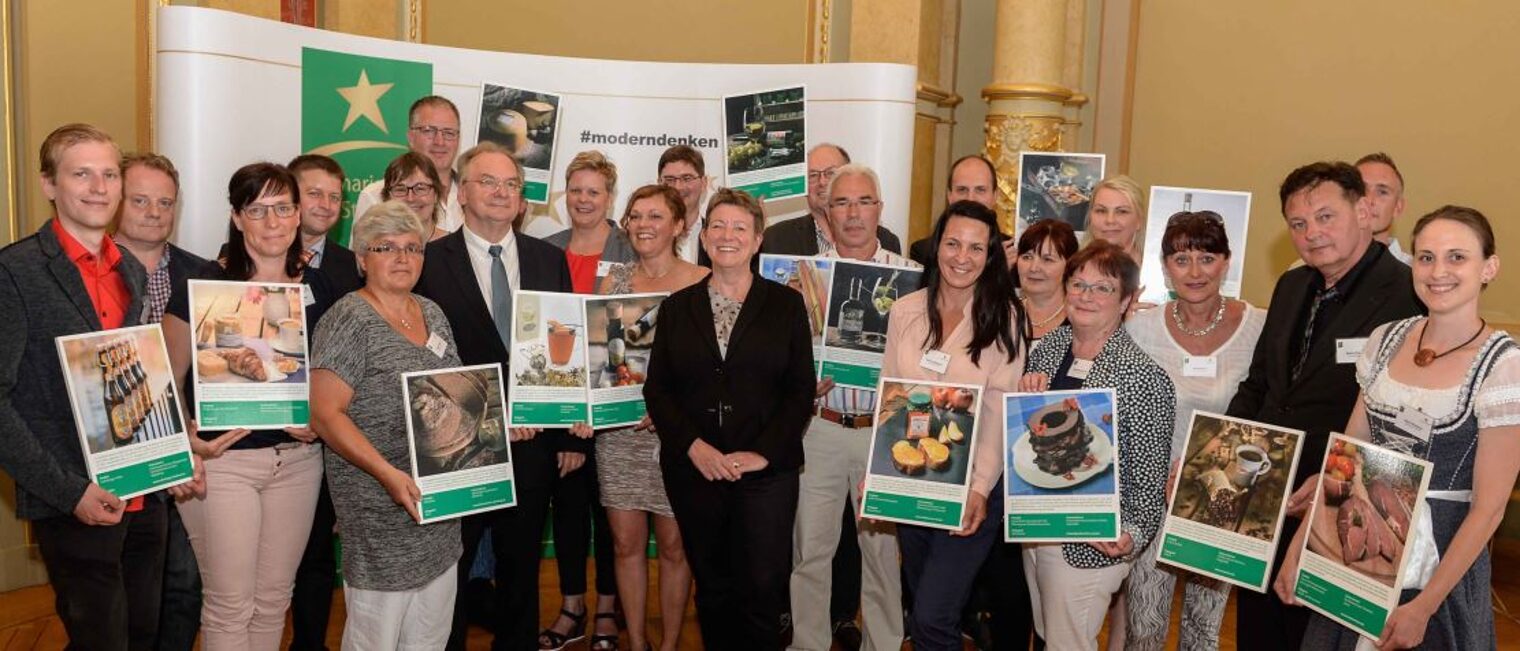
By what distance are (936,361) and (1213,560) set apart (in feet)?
3.11

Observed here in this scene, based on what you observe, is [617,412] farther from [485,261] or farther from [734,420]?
[485,261]

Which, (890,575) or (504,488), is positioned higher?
(504,488)

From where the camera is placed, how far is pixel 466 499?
3314mm

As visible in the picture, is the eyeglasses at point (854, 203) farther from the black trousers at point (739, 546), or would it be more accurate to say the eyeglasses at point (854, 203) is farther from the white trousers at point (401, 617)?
the white trousers at point (401, 617)

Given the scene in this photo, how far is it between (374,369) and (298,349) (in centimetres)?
33

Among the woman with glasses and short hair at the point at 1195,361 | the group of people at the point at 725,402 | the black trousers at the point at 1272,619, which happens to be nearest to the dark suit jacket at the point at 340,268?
the group of people at the point at 725,402

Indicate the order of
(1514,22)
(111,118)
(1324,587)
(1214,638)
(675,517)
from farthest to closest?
(1514,22)
(111,118)
(675,517)
(1214,638)
(1324,587)

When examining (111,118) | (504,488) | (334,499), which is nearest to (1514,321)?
(504,488)

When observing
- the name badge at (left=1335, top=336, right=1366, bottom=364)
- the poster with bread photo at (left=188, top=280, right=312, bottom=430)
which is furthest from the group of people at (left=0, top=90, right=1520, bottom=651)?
the poster with bread photo at (left=188, top=280, right=312, bottom=430)

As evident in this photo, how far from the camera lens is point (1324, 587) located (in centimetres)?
292

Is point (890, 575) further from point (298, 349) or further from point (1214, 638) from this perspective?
point (298, 349)

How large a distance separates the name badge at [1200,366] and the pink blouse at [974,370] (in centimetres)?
52

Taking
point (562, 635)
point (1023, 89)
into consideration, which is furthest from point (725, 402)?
point (1023, 89)

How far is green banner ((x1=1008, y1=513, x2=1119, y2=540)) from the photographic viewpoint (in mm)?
3314
